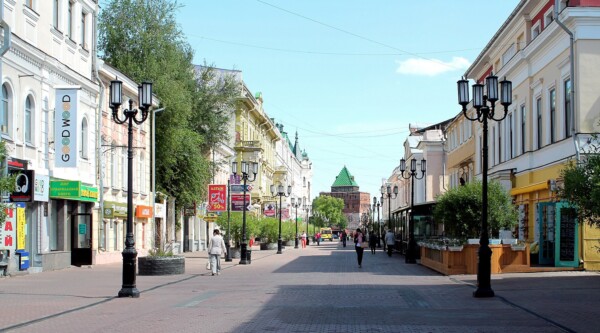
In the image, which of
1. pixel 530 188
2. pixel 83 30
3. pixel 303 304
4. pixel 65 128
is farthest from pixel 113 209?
pixel 303 304

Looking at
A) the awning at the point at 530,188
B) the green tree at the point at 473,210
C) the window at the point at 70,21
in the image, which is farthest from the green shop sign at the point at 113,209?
the awning at the point at 530,188

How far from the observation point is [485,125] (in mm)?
20266

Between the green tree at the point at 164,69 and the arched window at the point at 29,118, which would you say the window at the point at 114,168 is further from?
the arched window at the point at 29,118

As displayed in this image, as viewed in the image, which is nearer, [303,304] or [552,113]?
[303,304]

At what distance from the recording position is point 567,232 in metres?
28.8

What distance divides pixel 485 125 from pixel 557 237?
10.3 meters

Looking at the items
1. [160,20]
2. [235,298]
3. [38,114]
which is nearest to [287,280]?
[235,298]

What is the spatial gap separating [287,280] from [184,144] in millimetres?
25951

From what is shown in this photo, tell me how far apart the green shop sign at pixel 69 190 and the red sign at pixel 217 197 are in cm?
1242

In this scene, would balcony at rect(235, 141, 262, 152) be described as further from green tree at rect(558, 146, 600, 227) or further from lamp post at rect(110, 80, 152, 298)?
green tree at rect(558, 146, 600, 227)

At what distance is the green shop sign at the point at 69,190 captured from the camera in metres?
31.5

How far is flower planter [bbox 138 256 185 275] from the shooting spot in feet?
94.5

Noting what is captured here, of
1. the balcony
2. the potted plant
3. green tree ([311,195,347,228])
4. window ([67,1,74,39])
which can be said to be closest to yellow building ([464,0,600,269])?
the potted plant

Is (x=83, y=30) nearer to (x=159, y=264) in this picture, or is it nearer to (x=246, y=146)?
(x=159, y=264)
